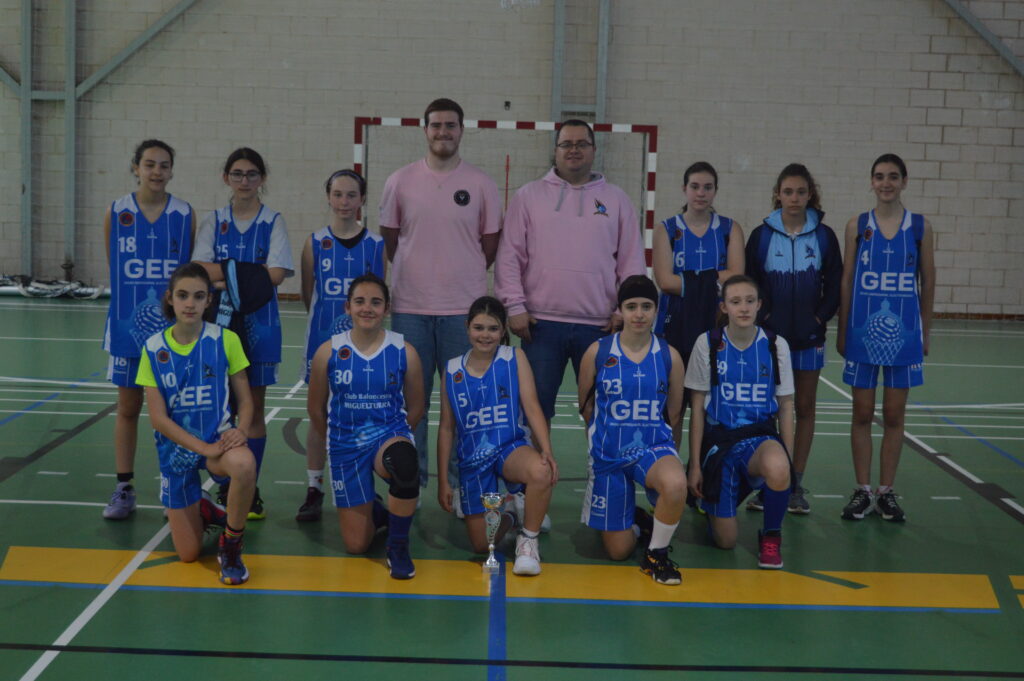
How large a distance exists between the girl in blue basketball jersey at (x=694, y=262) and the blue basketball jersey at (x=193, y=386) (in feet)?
6.97

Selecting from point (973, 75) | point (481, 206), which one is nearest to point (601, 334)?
point (481, 206)

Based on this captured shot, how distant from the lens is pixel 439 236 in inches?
185

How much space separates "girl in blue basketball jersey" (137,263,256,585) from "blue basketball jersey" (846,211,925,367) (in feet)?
9.74

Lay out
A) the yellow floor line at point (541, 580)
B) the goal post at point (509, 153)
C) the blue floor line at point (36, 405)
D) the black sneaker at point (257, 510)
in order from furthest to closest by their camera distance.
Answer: the goal post at point (509, 153) → the blue floor line at point (36, 405) → the black sneaker at point (257, 510) → the yellow floor line at point (541, 580)

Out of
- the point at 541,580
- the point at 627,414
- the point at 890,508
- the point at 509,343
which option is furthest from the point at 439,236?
the point at 890,508

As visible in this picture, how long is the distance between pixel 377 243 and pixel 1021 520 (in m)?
3.46

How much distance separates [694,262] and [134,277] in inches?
106

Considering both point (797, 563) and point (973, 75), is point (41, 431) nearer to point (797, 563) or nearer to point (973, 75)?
point (797, 563)

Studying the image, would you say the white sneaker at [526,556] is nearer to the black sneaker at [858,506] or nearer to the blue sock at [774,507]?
the blue sock at [774,507]

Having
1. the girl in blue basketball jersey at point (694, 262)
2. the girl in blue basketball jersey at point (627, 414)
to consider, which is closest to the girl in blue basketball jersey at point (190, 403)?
the girl in blue basketball jersey at point (627, 414)

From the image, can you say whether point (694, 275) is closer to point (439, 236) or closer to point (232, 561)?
point (439, 236)

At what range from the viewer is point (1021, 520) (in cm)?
492

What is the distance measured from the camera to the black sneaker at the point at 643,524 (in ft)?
14.7

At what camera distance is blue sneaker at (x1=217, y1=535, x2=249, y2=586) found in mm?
3891
